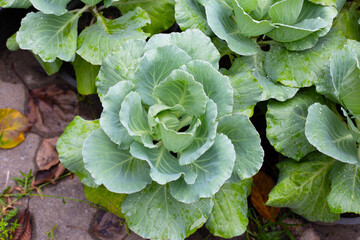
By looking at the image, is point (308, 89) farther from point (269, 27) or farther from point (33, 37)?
point (33, 37)

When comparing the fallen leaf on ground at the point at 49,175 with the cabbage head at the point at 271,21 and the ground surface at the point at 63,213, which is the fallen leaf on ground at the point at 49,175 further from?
the cabbage head at the point at 271,21

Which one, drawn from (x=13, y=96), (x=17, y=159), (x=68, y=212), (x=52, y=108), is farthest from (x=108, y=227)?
(x=13, y=96)

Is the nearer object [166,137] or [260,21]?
[166,137]

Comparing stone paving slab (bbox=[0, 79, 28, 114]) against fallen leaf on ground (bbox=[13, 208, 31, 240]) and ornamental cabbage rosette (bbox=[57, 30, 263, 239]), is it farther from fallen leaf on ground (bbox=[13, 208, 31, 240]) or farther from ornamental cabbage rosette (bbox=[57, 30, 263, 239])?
ornamental cabbage rosette (bbox=[57, 30, 263, 239])

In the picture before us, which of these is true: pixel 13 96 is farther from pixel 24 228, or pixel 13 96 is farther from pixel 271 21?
pixel 271 21

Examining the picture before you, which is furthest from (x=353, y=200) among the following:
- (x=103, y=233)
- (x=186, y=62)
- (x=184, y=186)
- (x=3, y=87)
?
(x=3, y=87)

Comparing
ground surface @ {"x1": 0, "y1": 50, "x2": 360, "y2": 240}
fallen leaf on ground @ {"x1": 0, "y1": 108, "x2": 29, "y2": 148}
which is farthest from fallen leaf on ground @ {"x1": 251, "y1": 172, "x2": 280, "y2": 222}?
fallen leaf on ground @ {"x1": 0, "y1": 108, "x2": 29, "y2": 148}
